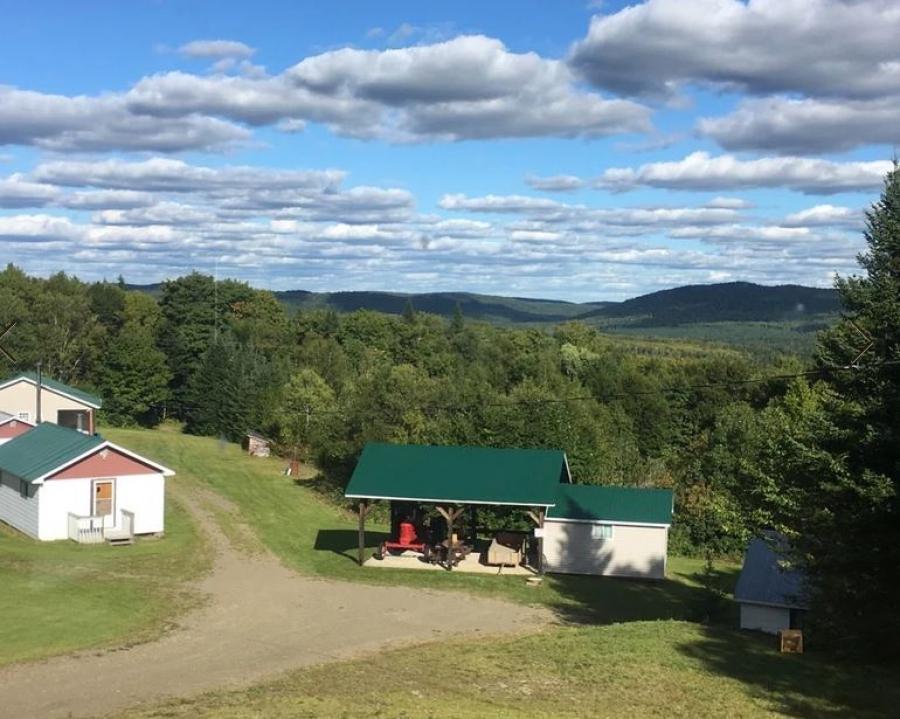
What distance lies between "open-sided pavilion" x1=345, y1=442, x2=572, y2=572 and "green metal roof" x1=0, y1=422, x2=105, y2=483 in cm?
934

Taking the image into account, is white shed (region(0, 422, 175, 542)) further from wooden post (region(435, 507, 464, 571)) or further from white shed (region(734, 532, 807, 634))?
white shed (region(734, 532, 807, 634))

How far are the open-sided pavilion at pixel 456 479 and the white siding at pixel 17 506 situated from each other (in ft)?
34.2

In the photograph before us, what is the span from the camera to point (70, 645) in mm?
19344

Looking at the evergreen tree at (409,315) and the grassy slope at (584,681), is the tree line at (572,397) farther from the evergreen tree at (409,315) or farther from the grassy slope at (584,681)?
the grassy slope at (584,681)

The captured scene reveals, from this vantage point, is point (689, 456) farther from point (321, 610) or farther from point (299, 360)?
point (321, 610)

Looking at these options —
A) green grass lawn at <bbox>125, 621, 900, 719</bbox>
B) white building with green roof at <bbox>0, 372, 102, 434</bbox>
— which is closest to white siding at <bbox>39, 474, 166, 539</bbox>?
white building with green roof at <bbox>0, 372, 102, 434</bbox>

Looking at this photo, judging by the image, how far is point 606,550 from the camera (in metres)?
33.2

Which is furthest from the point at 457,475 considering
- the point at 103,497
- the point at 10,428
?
the point at 10,428

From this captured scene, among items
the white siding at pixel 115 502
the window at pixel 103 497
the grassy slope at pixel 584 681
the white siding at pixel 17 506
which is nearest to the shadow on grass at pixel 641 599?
the grassy slope at pixel 584 681

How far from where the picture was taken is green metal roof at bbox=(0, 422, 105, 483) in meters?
32.0

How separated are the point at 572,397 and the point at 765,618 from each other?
135 feet

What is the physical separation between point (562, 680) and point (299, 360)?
72.6m

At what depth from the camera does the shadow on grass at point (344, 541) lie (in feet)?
112

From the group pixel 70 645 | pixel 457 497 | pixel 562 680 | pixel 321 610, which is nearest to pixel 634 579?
pixel 457 497
